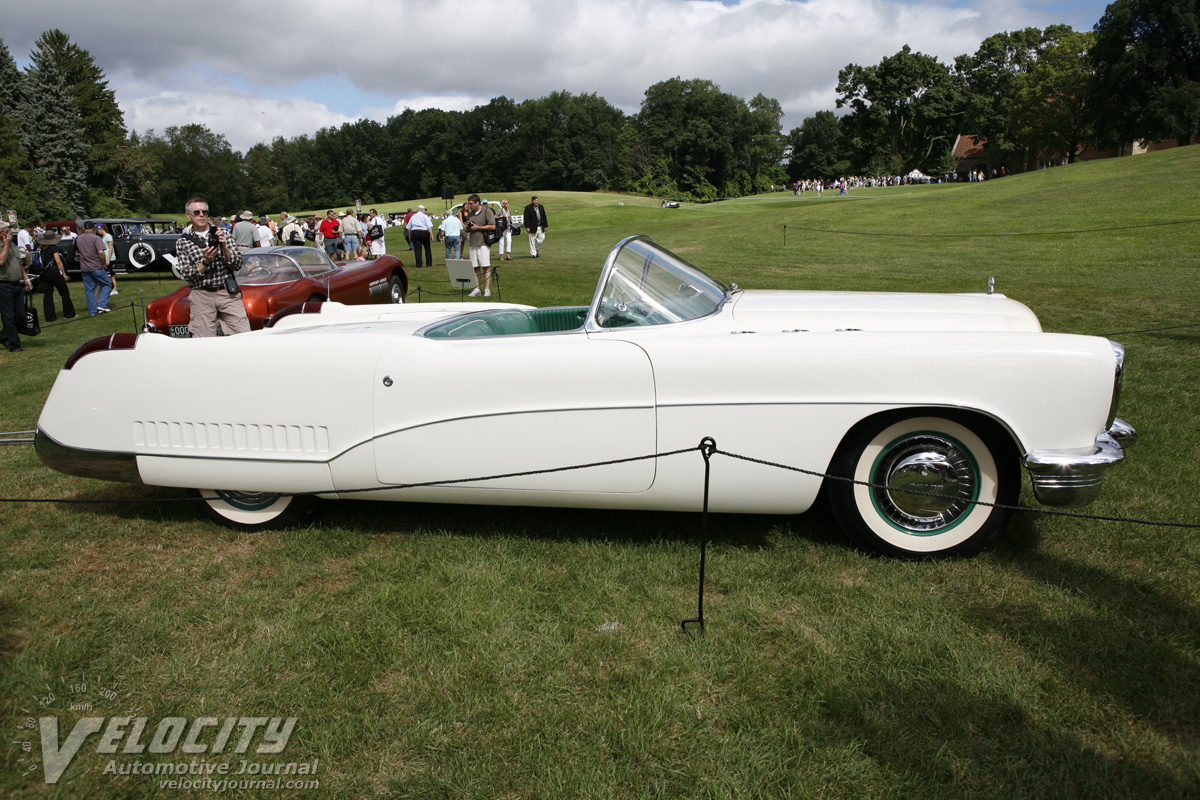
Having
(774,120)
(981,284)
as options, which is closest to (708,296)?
(981,284)

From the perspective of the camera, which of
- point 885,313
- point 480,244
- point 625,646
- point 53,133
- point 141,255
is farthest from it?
point 53,133

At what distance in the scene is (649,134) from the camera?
308 feet

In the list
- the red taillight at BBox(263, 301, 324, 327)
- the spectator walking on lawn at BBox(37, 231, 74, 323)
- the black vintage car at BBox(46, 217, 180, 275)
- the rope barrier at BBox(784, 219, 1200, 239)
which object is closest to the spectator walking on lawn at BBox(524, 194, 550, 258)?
the black vintage car at BBox(46, 217, 180, 275)

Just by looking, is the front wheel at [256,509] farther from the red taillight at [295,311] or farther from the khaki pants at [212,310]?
the khaki pants at [212,310]

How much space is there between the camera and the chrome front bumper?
300cm

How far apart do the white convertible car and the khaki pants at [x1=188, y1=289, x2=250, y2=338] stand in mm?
3486

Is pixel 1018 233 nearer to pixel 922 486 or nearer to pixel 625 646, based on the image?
pixel 922 486

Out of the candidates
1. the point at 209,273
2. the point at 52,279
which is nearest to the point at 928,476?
the point at 209,273

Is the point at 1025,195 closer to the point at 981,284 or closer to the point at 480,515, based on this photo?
the point at 981,284

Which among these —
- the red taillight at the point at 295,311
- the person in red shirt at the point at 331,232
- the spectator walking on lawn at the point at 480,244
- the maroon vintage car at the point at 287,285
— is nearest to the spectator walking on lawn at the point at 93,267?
the maroon vintage car at the point at 287,285

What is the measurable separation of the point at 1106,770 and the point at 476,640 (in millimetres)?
2136

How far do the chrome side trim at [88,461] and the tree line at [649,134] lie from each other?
49.6 meters

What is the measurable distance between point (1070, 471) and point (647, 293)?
200 cm

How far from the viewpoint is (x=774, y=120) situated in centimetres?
10312
